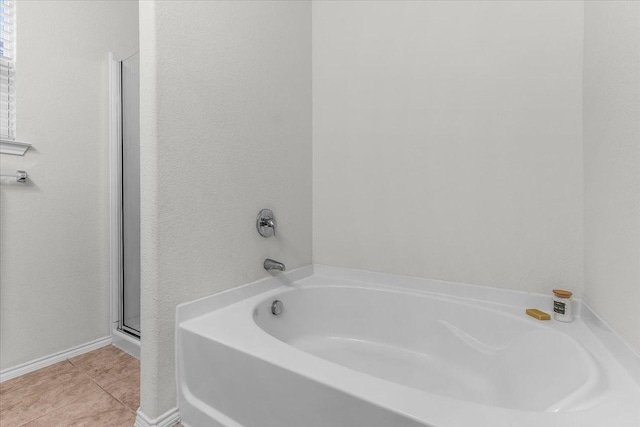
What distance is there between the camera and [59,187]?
72.9 inches

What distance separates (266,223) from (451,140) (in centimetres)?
104

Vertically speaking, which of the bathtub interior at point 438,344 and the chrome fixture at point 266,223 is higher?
the chrome fixture at point 266,223

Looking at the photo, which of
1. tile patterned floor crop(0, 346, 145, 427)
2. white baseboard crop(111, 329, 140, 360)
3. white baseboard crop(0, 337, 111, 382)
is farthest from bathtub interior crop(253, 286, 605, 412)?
white baseboard crop(0, 337, 111, 382)

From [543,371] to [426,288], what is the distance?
2.04ft

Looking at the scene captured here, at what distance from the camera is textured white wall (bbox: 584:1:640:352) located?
0.93 meters

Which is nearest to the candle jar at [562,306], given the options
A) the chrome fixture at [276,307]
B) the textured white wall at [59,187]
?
the chrome fixture at [276,307]

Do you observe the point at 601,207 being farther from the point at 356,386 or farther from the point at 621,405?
the point at 356,386

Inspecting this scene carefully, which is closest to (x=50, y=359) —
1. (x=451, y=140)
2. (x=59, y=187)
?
(x=59, y=187)

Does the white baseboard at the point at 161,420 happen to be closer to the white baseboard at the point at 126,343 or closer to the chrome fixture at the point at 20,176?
the white baseboard at the point at 126,343

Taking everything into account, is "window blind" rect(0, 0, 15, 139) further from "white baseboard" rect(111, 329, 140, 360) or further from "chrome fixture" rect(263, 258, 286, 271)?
"chrome fixture" rect(263, 258, 286, 271)

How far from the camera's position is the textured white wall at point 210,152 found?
122 cm

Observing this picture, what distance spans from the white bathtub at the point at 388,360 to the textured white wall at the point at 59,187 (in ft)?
3.66

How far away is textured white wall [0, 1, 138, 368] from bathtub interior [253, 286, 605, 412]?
1.28 meters

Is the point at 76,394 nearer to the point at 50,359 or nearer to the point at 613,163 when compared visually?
the point at 50,359
